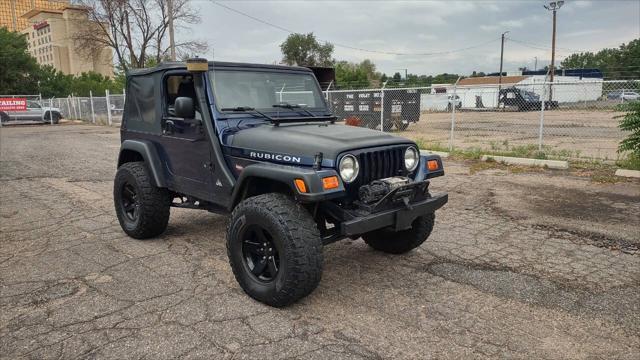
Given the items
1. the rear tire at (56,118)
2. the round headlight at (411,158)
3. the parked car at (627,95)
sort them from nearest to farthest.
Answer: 1. the round headlight at (411,158)
2. the parked car at (627,95)
3. the rear tire at (56,118)

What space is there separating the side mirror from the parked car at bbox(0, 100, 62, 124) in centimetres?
2713

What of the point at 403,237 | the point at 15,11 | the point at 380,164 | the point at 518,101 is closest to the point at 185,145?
the point at 380,164

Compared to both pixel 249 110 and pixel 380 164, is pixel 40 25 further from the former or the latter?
pixel 380 164

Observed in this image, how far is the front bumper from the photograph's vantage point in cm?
323

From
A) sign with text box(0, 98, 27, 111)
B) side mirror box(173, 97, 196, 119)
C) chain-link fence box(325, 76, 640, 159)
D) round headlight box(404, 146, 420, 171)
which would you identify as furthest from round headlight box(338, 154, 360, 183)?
sign with text box(0, 98, 27, 111)

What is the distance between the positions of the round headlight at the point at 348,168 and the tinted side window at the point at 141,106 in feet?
7.52

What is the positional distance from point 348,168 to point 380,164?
1.15ft

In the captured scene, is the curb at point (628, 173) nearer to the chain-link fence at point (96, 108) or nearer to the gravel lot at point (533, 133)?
the gravel lot at point (533, 133)

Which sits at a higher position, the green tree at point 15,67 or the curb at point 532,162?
the green tree at point 15,67

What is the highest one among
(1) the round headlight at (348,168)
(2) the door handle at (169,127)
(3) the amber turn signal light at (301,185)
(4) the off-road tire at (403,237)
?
(2) the door handle at (169,127)

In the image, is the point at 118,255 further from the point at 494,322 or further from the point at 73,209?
the point at 494,322

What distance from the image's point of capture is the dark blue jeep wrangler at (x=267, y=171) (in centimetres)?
326

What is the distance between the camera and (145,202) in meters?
4.76

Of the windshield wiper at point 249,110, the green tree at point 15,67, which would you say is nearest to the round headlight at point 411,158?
the windshield wiper at point 249,110
